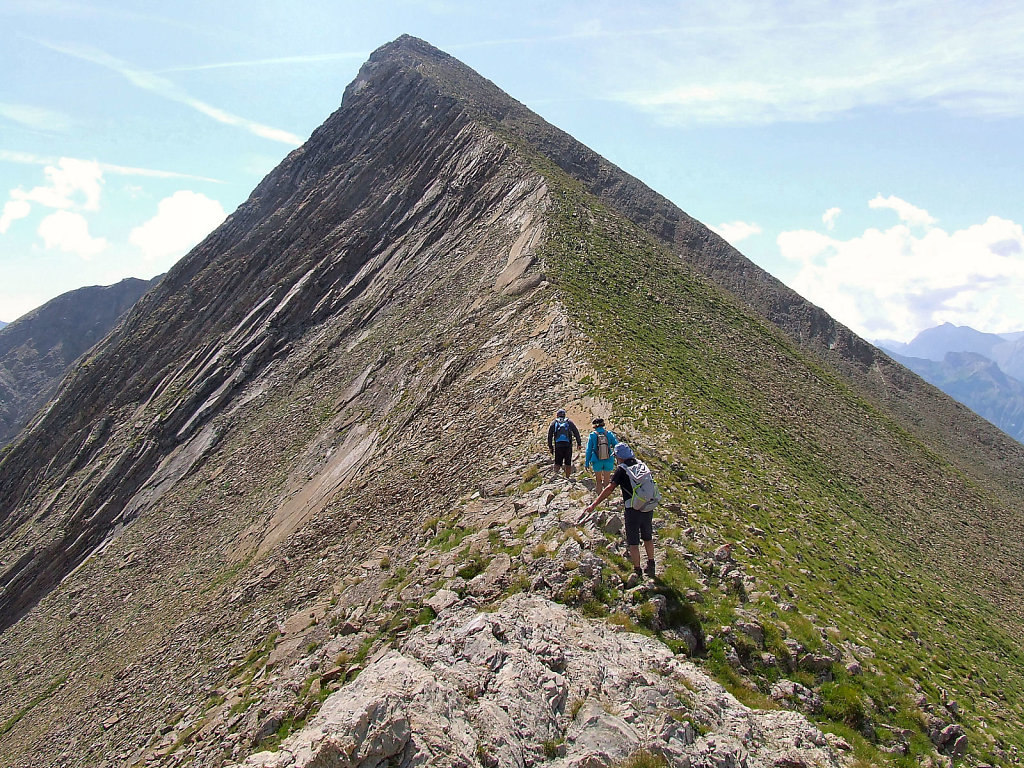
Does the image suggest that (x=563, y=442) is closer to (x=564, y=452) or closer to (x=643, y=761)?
(x=564, y=452)

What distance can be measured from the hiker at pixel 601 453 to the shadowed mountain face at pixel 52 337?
497 feet

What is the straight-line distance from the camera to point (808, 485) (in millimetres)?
22062

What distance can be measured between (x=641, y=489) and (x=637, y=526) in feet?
2.36

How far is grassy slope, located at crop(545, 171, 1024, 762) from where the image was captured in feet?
40.1

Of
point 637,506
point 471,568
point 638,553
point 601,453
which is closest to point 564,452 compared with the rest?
point 601,453

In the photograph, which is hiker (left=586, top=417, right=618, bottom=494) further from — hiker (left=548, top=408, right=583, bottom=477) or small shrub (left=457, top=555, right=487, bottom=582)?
small shrub (left=457, top=555, right=487, bottom=582)

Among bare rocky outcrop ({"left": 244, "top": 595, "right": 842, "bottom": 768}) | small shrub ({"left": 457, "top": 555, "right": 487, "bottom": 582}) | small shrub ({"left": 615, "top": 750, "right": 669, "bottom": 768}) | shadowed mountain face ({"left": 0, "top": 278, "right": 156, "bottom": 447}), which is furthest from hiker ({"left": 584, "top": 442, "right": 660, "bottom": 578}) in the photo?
shadowed mountain face ({"left": 0, "top": 278, "right": 156, "bottom": 447})

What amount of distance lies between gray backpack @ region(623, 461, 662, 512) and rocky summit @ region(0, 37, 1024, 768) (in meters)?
1.29

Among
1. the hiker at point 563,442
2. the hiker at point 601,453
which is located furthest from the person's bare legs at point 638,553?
the hiker at point 563,442

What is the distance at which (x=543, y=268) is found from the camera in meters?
30.8

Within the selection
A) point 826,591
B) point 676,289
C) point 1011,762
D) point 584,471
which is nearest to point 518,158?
point 676,289

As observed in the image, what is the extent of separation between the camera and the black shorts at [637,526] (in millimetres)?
10883

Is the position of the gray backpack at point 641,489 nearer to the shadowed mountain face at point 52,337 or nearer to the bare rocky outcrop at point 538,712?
the bare rocky outcrop at point 538,712

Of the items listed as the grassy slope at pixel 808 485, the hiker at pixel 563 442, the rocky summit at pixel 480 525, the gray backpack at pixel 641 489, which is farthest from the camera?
the hiker at pixel 563 442
